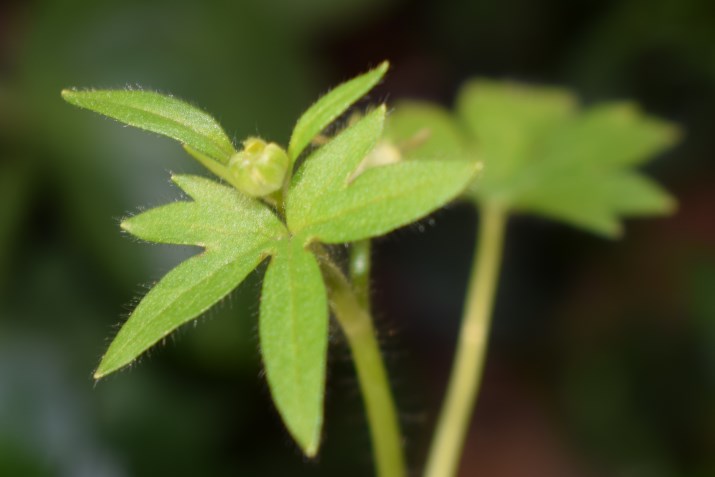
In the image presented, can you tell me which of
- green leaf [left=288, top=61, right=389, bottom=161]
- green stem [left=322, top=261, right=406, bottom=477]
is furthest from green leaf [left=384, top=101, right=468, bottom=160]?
green leaf [left=288, top=61, right=389, bottom=161]

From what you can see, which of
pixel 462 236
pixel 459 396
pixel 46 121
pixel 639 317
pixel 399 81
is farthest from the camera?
pixel 399 81

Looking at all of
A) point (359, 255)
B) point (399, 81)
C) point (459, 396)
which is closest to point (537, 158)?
point (459, 396)

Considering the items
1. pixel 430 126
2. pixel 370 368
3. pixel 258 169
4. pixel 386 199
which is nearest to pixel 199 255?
pixel 258 169

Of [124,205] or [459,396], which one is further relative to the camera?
[124,205]

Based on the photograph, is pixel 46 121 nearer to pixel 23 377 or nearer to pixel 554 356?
pixel 23 377

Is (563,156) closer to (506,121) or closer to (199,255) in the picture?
(506,121)

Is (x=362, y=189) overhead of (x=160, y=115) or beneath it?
beneath

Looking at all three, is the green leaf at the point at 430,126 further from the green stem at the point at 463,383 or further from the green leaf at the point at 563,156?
the green stem at the point at 463,383
